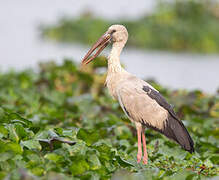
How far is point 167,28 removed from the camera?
22828 mm

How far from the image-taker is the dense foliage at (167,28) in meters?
22.6

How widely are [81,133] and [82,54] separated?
623 inches

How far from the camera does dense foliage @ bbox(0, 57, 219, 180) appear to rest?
14.0ft

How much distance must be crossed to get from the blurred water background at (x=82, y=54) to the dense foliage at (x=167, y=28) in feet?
1.90

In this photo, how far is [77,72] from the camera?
346 inches

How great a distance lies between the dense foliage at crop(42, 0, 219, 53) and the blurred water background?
1.90ft

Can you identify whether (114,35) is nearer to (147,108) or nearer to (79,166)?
(147,108)

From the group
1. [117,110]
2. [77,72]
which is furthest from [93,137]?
[77,72]

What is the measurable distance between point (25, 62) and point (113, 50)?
1284cm

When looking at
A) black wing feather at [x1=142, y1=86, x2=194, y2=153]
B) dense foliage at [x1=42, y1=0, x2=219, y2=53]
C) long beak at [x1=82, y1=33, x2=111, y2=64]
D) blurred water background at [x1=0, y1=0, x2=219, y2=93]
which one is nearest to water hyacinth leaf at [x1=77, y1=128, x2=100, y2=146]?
black wing feather at [x1=142, y1=86, x2=194, y2=153]

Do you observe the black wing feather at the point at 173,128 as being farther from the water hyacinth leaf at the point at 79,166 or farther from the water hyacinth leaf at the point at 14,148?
the water hyacinth leaf at the point at 14,148

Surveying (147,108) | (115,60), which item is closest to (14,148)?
(147,108)

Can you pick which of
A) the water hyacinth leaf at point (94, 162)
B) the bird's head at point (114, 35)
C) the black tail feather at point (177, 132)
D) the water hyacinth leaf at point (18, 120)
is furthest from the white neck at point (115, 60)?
the water hyacinth leaf at point (94, 162)

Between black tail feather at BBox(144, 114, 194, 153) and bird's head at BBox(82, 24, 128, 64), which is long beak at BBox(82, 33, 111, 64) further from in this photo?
black tail feather at BBox(144, 114, 194, 153)
